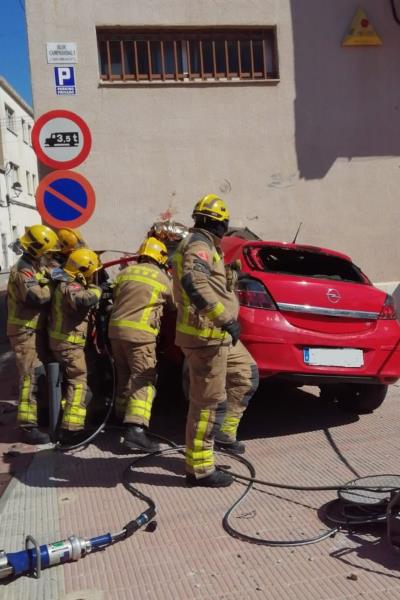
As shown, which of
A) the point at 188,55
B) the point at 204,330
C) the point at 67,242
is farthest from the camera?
the point at 188,55

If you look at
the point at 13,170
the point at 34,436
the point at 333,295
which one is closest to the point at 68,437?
the point at 34,436

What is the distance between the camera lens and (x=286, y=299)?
4.49 meters

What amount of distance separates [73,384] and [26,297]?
756 mm

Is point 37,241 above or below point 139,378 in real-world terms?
above

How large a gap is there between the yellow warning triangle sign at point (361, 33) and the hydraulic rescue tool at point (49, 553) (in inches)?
293

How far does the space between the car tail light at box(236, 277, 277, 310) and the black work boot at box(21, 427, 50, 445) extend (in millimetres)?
1886

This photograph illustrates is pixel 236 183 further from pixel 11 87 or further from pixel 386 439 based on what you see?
pixel 11 87

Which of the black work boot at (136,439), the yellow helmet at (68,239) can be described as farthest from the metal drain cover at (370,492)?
the yellow helmet at (68,239)

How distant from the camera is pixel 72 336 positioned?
4703 mm

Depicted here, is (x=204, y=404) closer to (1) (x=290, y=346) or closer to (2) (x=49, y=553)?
(1) (x=290, y=346)

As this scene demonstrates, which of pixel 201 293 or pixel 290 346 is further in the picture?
pixel 290 346

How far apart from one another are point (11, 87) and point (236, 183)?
31.4 m

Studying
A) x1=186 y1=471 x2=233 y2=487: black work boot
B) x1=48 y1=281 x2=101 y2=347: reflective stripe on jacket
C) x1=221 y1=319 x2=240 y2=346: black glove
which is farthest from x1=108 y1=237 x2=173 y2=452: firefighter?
x1=221 y1=319 x2=240 y2=346: black glove

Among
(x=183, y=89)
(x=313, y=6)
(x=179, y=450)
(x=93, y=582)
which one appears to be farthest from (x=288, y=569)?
(x=313, y=6)
